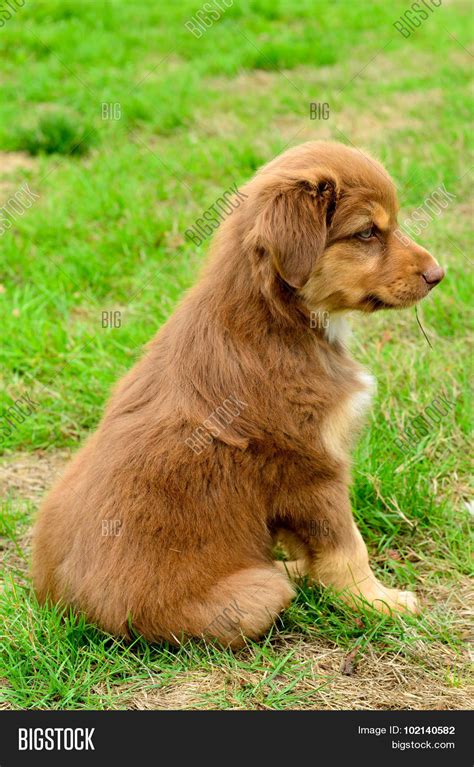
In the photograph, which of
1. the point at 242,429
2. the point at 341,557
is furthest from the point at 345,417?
the point at 341,557

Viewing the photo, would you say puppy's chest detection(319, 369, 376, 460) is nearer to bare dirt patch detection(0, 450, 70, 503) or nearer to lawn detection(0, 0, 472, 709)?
lawn detection(0, 0, 472, 709)

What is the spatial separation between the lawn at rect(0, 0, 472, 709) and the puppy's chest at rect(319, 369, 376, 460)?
75 cm

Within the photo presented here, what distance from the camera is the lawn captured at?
389cm

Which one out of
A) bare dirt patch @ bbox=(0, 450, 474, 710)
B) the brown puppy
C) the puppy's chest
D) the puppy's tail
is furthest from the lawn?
Result: the puppy's chest

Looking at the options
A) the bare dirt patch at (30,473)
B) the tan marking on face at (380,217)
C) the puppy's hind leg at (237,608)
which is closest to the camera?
the puppy's hind leg at (237,608)

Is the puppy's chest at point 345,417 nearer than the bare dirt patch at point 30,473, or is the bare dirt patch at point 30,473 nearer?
the puppy's chest at point 345,417

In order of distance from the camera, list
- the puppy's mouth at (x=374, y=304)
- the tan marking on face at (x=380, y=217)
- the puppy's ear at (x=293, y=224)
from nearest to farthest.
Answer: the puppy's ear at (x=293, y=224) < the tan marking on face at (x=380, y=217) < the puppy's mouth at (x=374, y=304)

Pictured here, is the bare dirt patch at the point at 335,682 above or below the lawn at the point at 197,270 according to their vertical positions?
below

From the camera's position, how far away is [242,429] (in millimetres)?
3807

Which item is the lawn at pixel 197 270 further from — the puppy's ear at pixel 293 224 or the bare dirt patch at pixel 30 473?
the puppy's ear at pixel 293 224

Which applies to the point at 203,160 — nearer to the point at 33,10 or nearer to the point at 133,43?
the point at 133,43

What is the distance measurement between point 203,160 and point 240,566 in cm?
503

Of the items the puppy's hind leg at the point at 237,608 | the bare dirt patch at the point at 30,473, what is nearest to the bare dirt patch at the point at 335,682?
the puppy's hind leg at the point at 237,608

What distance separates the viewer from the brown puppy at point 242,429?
375 centimetres
